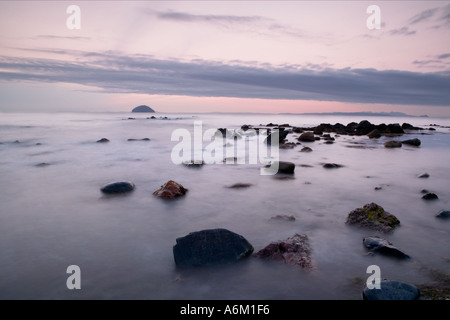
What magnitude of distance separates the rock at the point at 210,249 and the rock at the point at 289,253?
272 mm

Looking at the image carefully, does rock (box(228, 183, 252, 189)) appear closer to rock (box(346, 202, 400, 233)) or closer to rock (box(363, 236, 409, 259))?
rock (box(346, 202, 400, 233))

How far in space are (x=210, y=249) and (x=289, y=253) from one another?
1.20 meters

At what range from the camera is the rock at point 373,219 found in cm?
553

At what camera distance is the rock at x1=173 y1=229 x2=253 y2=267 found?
417 cm

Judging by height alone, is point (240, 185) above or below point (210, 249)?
above

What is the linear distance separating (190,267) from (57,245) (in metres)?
2.45

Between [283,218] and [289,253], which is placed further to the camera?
[283,218]

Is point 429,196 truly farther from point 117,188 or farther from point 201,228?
point 117,188

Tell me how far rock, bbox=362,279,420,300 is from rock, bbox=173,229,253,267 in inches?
68.4

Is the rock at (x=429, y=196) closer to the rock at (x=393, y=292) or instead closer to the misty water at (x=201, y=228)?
the misty water at (x=201, y=228)

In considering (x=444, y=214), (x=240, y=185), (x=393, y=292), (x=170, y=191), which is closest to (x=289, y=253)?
(x=393, y=292)

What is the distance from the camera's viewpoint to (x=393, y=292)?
330 centimetres

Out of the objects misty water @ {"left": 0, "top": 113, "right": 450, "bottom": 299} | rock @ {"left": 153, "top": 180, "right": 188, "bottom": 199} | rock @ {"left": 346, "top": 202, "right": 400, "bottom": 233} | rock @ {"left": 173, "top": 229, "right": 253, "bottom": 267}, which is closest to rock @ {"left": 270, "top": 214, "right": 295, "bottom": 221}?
misty water @ {"left": 0, "top": 113, "right": 450, "bottom": 299}

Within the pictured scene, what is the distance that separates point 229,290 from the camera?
361cm
